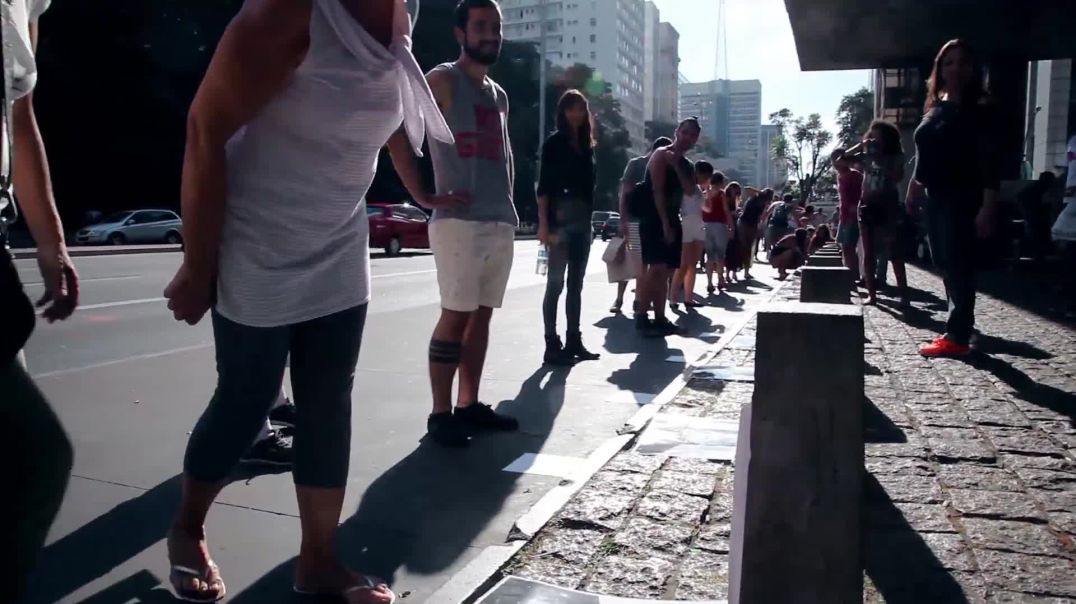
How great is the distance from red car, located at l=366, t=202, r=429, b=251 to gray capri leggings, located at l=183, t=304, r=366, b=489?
23.2 m

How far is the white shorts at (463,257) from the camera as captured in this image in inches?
161

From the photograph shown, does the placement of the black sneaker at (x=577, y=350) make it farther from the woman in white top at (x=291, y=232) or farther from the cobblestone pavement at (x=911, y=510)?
the woman in white top at (x=291, y=232)

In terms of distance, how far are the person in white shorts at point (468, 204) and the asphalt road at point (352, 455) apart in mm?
397

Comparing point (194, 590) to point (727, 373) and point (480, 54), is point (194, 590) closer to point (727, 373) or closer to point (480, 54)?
point (480, 54)

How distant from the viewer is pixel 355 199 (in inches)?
96.8

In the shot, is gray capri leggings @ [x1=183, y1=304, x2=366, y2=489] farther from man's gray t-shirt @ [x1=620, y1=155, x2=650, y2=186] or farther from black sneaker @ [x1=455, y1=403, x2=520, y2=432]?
man's gray t-shirt @ [x1=620, y1=155, x2=650, y2=186]

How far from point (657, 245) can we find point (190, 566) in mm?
5847

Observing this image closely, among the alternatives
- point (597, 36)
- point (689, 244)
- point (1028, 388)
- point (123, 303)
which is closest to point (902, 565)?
point (1028, 388)

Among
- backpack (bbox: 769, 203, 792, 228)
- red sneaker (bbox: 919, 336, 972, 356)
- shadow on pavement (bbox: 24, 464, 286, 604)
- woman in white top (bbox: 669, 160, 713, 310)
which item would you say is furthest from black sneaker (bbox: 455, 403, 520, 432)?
backpack (bbox: 769, 203, 792, 228)

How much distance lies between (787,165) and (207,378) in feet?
248

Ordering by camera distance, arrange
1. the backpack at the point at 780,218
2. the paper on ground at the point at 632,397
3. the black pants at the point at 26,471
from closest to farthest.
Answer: the black pants at the point at 26,471
the paper on ground at the point at 632,397
the backpack at the point at 780,218

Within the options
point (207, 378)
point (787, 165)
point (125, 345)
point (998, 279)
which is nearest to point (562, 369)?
point (207, 378)

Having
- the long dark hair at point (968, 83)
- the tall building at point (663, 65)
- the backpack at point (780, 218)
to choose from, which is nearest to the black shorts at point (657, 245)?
the long dark hair at point (968, 83)

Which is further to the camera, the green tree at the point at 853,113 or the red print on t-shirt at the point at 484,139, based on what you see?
the green tree at the point at 853,113
